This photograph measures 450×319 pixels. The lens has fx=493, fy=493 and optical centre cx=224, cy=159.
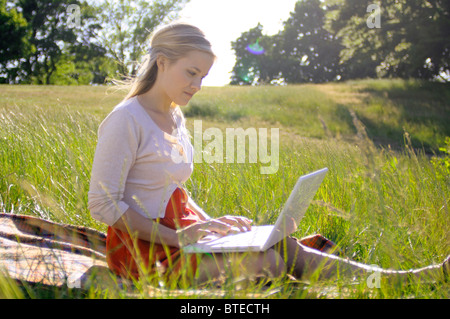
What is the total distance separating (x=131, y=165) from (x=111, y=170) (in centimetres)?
15

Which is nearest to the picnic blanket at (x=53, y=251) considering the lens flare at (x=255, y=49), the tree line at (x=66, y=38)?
the tree line at (x=66, y=38)

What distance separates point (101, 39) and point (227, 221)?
40599mm

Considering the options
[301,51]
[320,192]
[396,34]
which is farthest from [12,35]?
[320,192]

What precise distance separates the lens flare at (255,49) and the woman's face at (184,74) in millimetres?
54753

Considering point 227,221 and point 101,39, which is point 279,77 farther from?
point 227,221

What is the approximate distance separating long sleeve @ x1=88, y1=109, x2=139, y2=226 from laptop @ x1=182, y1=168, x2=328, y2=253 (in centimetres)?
38

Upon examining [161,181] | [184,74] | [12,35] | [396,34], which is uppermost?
[12,35]

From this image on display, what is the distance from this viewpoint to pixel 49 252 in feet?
8.16

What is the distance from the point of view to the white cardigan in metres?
2.13

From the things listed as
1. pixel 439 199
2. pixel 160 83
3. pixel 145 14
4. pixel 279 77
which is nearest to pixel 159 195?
pixel 160 83

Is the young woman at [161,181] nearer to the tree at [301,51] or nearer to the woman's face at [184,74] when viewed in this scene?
the woman's face at [184,74]

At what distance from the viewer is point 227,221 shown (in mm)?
2244

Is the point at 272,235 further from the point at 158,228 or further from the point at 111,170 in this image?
the point at 111,170
